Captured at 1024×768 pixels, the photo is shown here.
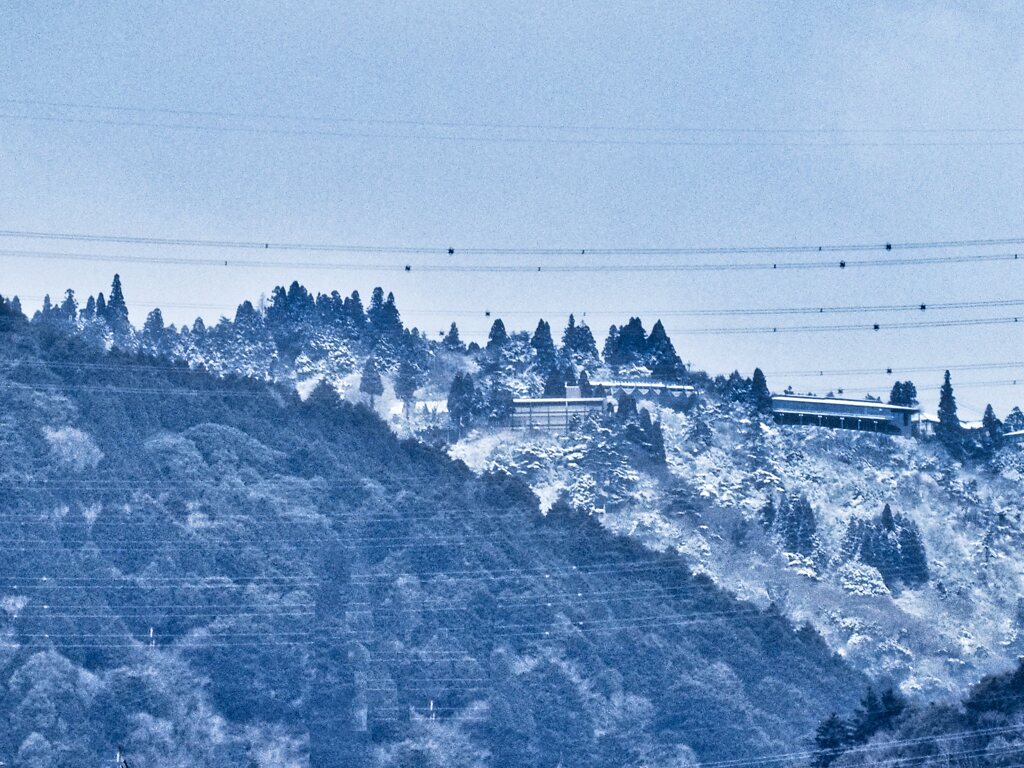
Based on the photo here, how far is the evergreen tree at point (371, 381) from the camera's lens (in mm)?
142875

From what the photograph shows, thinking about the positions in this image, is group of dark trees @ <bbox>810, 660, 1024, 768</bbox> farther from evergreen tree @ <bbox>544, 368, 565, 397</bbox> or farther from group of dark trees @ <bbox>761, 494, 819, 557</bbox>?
evergreen tree @ <bbox>544, 368, 565, 397</bbox>

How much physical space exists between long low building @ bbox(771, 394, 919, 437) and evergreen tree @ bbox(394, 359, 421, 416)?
26.6 metres

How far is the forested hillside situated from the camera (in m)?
91.6

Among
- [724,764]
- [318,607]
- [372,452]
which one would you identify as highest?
[372,452]

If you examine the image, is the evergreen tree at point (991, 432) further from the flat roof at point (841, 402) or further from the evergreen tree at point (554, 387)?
the evergreen tree at point (554, 387)

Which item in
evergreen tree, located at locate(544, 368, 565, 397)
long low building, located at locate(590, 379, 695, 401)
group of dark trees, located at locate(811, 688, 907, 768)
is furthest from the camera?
long low building, located at locate(590, 379, 695, 401)

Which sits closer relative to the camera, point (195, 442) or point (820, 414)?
point (195, 442)

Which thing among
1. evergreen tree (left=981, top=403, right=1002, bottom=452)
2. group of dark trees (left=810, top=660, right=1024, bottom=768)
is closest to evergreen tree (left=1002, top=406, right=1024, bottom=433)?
evergreen tree (left=981, top=403, right=1002, bottom=452)

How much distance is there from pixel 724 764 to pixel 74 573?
104 feet

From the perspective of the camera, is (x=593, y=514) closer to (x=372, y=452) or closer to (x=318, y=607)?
(x=372, y=452)

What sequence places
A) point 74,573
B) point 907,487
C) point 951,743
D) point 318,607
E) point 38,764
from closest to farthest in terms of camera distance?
point 951,743
point 38,764
point 74,573
point 318,607
point 907,487

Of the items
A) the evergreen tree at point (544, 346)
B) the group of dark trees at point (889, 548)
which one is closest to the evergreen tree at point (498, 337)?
the evergreen tree at point (544, 346)

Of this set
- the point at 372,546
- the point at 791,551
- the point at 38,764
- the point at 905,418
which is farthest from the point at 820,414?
the point at 38,764

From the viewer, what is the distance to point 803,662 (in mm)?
112125
